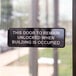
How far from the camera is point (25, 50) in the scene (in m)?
1.32

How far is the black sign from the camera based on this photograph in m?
1.28

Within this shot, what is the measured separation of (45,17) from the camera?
4.30 feet

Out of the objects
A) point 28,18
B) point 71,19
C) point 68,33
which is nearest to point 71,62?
point 68,33

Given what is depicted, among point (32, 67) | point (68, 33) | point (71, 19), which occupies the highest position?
point (71, 19)

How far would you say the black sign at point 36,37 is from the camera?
1.28 metres

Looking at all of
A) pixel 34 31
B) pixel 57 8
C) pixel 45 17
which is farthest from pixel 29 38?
pixel 57 8

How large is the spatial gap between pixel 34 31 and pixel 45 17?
0.13 meters

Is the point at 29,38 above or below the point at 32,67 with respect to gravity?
above

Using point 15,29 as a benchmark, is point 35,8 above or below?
above

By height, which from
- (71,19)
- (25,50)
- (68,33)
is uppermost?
(71,19)

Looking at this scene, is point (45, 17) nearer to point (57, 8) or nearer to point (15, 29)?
point (57, 8)

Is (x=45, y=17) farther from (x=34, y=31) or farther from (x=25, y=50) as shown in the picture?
(x=25, y=50)

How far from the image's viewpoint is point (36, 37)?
50.8 inches

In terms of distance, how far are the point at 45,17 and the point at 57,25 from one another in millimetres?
108
